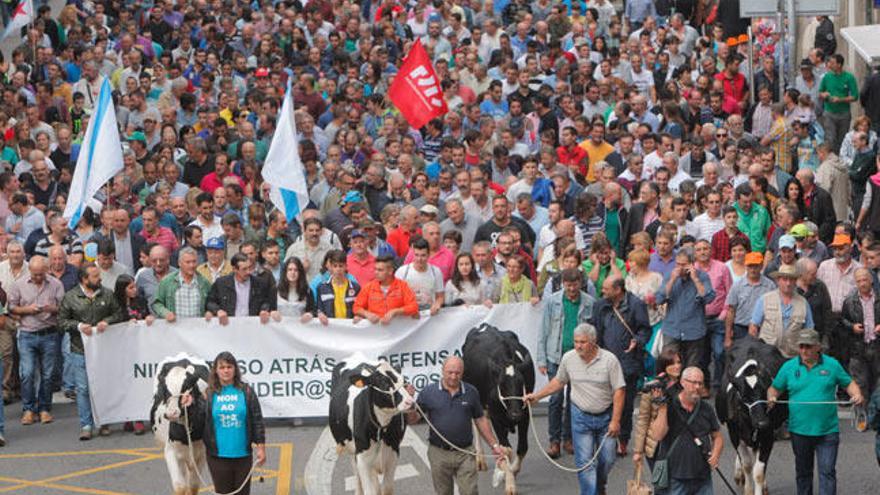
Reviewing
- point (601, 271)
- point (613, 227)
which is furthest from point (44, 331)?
point (613, 227)

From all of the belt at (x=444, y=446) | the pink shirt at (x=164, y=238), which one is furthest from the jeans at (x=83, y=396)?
the belt at (x=444, y=446)

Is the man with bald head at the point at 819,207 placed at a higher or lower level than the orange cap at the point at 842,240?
higher

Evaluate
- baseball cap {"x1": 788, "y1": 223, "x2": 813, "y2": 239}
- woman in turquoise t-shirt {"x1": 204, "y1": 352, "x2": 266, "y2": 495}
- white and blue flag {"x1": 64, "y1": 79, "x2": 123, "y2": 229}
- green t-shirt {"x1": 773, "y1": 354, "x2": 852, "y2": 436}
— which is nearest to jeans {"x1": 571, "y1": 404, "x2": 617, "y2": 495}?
green t-shirt {"x1": 773, "y1": 354, "x2": 852, "y2": 436}

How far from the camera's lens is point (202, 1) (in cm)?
3594

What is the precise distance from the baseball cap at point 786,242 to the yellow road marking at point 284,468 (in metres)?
5.37

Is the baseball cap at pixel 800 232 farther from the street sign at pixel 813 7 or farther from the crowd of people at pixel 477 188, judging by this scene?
the street sign at pixel 813 7

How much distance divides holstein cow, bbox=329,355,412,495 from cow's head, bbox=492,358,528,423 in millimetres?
1288

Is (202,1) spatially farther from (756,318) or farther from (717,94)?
(756,318)

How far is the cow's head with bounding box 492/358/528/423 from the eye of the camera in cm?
1789

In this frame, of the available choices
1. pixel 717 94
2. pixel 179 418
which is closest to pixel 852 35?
pixel 717 94

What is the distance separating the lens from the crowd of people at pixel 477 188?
19.9 m

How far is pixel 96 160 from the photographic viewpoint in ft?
72.0

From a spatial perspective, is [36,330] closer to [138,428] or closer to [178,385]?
[138,428]

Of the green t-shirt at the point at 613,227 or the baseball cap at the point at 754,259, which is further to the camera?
A: the green t-shirt at the point at 613,227
